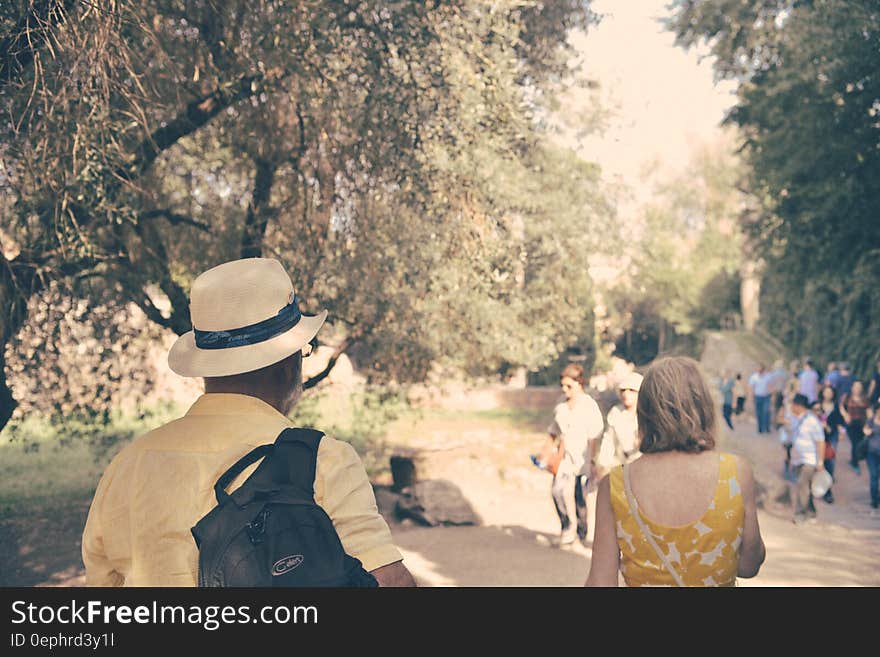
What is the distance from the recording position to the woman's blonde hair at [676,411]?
129 inches

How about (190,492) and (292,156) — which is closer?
(190,492)

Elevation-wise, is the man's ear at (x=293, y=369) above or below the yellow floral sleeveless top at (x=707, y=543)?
above

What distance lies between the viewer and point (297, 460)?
6.64ft

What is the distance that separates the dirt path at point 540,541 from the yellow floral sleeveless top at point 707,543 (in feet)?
16.0

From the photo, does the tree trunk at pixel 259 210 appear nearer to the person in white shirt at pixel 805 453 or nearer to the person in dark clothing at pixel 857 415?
the person in white shirt at pixel 805 453

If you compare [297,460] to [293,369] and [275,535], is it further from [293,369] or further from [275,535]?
[293,369]

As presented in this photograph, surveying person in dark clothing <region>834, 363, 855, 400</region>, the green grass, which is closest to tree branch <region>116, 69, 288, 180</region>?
the green grass

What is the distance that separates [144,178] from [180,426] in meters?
8.02

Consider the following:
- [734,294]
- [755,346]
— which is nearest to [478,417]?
[755,346]

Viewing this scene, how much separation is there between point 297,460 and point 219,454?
0.68ft

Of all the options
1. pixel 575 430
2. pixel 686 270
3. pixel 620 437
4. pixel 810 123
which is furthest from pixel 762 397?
pixel 686 270

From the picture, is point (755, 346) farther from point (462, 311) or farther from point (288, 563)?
point (288, 563)

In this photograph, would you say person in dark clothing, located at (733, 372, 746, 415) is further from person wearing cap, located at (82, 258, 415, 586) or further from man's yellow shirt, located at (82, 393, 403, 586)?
man's yellow shirt, located at (82, 393, 403, 586)

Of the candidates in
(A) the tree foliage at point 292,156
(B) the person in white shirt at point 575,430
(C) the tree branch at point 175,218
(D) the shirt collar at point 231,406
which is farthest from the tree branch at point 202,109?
(D) the shirt collar at point 231,406
